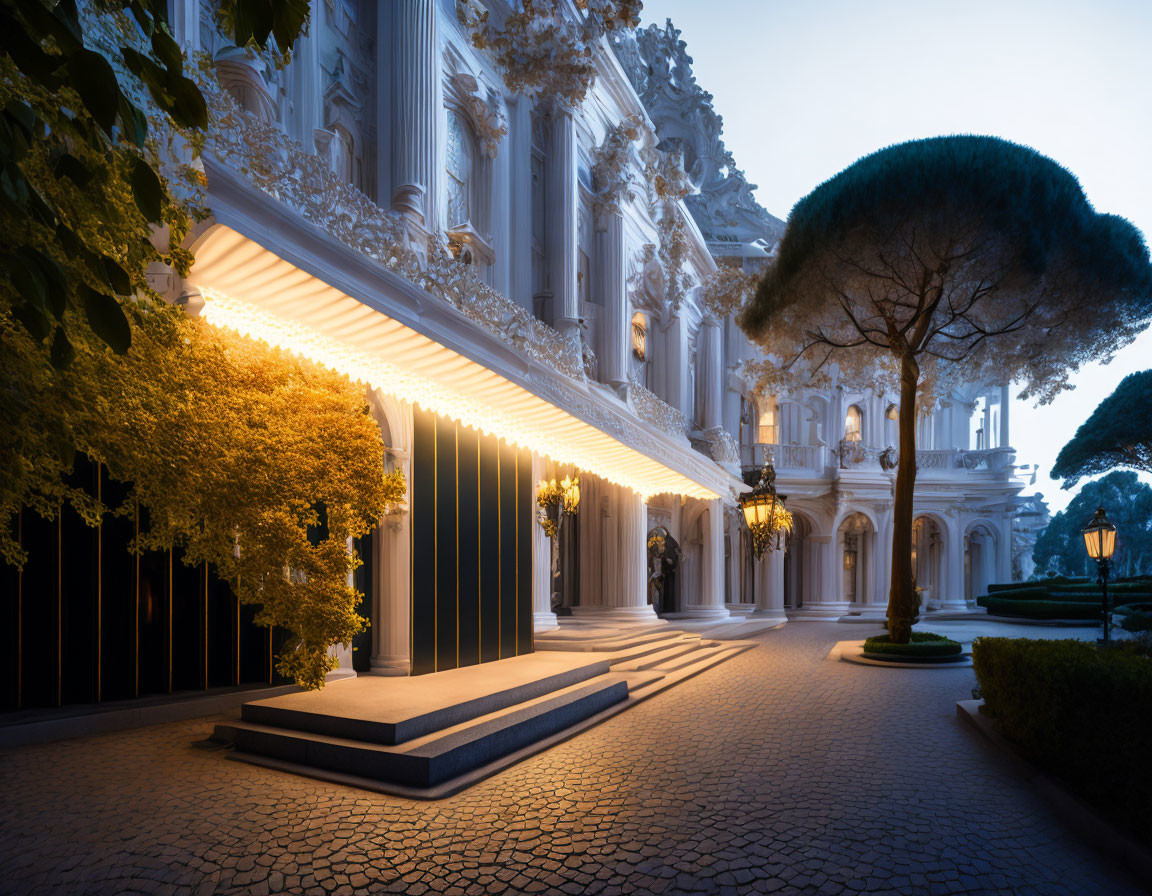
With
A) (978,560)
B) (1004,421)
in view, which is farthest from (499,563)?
(978,560)

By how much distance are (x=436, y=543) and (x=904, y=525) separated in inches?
320

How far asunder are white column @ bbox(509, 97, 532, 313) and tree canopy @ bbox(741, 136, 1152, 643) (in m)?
4.77

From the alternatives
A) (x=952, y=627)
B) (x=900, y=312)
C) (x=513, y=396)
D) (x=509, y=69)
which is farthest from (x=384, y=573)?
(x=952, y=627)

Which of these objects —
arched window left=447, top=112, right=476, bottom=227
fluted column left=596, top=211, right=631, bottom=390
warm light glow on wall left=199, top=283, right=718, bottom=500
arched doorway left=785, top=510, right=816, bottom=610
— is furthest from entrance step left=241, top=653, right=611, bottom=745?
arched doorway left=785, top=510, right=816, bottom=610

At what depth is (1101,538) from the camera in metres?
11.4

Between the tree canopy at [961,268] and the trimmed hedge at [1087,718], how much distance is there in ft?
22.1

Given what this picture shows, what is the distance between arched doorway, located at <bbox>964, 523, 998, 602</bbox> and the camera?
29500 millimetres

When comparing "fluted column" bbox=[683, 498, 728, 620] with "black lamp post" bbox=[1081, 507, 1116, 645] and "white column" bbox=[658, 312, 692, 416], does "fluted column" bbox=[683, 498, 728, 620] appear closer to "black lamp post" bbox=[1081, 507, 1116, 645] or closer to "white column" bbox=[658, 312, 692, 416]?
"white column" bbox=[658, 312, 692, 416]

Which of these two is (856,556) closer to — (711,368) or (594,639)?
(711,368)

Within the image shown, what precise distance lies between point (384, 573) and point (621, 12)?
7.96 metres

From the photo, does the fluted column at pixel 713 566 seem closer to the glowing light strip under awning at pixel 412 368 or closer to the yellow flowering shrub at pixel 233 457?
the glowing light strip under awning at pixel 412 368

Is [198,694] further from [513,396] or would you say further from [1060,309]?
[1060,309]

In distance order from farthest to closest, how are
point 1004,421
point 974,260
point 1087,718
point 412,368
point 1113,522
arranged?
1. point 1113,522
2. point 1004,421
3. point 974,260
4. point 412,368
5. point 1087,718

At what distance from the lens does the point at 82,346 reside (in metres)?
3.62
